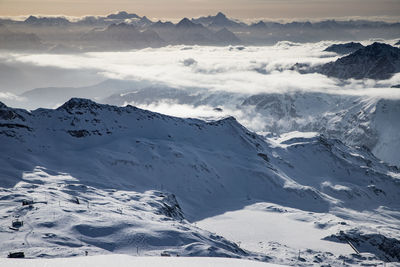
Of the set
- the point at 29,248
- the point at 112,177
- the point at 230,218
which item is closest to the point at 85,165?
the point at 112,177

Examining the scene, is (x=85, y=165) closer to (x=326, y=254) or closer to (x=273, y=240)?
(x=273, y=240)

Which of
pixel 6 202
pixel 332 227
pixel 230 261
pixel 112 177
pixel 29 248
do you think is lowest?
pixel 332 227

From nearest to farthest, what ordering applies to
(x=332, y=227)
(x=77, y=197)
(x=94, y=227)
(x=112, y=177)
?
1. (x=94, y=227)
2. (x=77, y=197)
3. (x=332, y=227)
4. (x=112, y=177)

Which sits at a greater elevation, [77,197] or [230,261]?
[230,261]

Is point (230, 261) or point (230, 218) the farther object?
point (230, 218)

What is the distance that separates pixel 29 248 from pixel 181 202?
127m

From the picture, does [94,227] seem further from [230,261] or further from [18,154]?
[18,154]

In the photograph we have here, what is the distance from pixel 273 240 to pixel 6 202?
90.1 meters

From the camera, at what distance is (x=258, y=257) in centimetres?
11650

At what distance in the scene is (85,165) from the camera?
19300cm

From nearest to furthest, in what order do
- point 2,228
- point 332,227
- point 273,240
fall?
point 2,228
point 273,240
point 332,227

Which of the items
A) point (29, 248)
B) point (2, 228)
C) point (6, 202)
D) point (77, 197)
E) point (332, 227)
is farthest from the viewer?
point (332, 227)

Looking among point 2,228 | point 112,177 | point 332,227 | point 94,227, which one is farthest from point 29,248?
point 332,227

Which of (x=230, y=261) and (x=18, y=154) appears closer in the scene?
(x=230, y=261)
